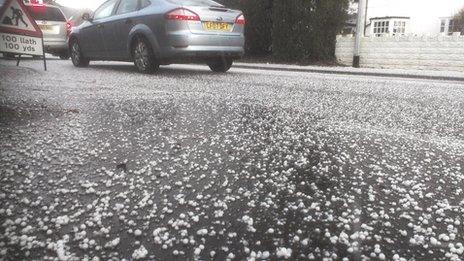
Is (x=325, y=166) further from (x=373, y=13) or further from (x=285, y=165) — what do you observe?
(x=373, y=13)

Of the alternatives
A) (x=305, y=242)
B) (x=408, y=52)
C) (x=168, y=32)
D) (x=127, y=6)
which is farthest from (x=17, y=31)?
(x=408, y=52)

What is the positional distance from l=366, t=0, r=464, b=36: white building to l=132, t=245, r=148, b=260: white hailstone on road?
2771 centimetres

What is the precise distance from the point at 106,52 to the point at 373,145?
7536 mm

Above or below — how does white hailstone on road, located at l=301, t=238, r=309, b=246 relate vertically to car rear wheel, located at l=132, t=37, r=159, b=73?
below

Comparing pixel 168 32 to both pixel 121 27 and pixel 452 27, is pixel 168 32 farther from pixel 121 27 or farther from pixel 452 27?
pixel 452 27

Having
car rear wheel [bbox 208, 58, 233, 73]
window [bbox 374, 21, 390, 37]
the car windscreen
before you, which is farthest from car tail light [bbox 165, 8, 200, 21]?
window [bbox 374, 21, 390, 37]

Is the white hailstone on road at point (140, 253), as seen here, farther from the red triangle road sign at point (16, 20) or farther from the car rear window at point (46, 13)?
the car rear window at point (46, 13)

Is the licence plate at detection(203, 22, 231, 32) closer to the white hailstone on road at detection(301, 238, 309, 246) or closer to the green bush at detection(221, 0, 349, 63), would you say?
the green bush at detection(221, 0, 349, 63)

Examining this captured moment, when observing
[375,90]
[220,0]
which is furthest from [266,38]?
[375,90]

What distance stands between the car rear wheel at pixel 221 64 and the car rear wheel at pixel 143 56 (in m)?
1.57

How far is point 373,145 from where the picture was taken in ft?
9.14

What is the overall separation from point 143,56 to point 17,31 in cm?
355

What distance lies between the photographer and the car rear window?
12886mm

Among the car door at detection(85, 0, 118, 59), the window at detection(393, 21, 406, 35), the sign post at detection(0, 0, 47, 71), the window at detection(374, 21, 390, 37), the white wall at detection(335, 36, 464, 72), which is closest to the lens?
the sign post at detection(0, 0, 47, 71)
